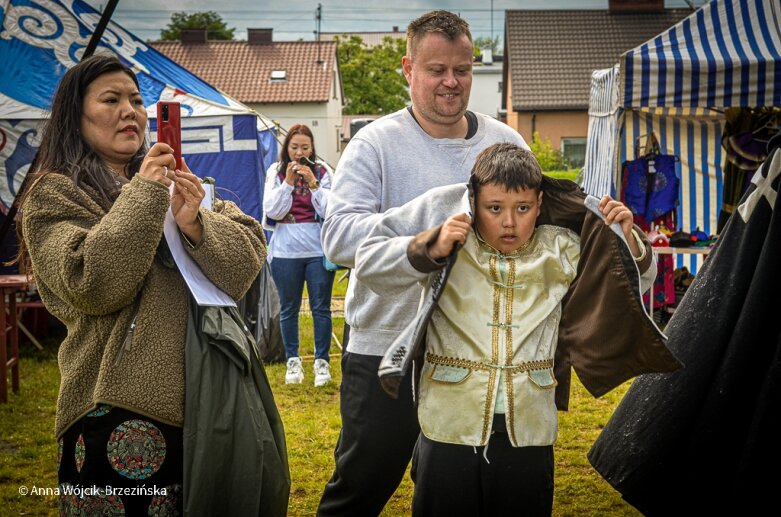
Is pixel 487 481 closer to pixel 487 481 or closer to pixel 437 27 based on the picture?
pixel 487 481

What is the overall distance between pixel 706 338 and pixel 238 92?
43.5 meters

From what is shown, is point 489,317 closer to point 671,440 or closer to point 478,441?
point 478,441

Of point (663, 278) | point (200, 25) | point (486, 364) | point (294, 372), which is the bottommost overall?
point (294, 372)

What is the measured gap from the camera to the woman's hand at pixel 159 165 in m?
2.55

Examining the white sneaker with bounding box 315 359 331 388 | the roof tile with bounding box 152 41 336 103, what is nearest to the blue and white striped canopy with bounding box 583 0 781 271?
the white sneaker with bounding box 315 359 331 388

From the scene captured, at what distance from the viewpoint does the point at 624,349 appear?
8.45 ft

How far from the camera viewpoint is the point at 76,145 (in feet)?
8.87

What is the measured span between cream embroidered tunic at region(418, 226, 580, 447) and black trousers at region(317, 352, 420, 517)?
0.42 meters

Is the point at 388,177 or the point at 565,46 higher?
the point at 565,46

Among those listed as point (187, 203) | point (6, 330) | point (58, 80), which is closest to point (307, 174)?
point (6, 330)

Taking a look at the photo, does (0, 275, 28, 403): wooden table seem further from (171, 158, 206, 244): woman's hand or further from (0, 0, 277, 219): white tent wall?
(171, 158, 206, 244): woman's hand

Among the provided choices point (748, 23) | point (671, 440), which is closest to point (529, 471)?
point (671, 440)

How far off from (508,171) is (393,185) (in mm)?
587

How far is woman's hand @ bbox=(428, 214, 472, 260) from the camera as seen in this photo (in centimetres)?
228
